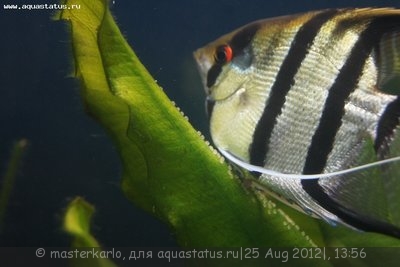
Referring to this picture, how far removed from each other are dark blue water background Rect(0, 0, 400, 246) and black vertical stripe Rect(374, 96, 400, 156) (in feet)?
11.8

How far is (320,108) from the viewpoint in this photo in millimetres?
909

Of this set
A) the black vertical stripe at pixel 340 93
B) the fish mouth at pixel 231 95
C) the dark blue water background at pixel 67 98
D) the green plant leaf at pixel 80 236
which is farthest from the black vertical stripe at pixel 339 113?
the dark blue water background at pixel 67 98

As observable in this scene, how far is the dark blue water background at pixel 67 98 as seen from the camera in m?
4.66

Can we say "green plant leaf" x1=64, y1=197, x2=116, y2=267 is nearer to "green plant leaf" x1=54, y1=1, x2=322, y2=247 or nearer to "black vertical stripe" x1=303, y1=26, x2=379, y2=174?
"green plant leaf" x1=54, y1=1, x2=322, y2=247

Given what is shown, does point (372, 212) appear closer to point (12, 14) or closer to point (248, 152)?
point (248, 152)

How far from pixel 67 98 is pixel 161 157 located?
13.8 feet

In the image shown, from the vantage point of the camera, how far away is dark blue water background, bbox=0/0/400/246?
15.3ft

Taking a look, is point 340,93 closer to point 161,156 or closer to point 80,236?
point 161,156

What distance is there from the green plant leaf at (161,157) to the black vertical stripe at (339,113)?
203 mm

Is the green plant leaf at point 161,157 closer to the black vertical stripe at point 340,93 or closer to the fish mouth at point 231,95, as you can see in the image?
the fish mouth at point 231,95

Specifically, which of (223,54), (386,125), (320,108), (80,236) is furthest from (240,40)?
(80,236)

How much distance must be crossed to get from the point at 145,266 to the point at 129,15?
10.9ft

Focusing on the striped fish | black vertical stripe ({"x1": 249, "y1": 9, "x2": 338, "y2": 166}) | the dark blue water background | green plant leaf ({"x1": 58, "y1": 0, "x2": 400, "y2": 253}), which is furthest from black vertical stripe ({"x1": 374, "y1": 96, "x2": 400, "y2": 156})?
the dark blue water background

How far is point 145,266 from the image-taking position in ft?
6.80
